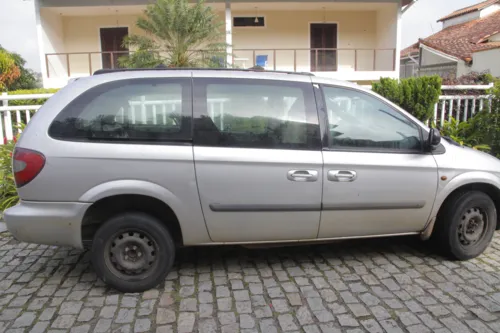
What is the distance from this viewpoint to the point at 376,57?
1666 centimetres

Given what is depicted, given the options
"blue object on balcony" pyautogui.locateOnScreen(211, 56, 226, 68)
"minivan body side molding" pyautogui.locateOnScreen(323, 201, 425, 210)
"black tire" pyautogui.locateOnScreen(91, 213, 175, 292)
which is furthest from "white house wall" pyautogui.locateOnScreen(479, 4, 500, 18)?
"black tire" pyautogui.locateOnScreen(91, 213, 175, 292)

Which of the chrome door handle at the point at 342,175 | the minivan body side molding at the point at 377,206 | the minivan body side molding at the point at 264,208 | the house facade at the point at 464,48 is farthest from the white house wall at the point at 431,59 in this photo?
the minivan body side molding at the point at 264,208

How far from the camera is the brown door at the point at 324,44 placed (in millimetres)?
16312

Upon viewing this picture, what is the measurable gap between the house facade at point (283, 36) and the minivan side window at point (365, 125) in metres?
11.8

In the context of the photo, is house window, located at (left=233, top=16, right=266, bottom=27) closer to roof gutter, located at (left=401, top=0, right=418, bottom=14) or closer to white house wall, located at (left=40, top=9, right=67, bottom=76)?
roof gutter, located at (left=401, top=0, right=418, bottom=14)

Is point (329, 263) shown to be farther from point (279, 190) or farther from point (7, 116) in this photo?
point (7, 116)

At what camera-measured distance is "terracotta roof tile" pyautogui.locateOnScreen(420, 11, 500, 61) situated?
724 inches

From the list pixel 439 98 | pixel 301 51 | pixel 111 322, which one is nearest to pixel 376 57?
pixel 301 51

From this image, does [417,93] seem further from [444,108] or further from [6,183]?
[6,183]

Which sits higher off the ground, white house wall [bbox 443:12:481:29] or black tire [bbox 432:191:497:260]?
white house wall [bbox 443:12:481:29]

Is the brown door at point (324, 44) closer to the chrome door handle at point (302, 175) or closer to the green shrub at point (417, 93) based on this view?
the green shrub at point (417, 93)

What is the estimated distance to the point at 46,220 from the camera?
304 cm

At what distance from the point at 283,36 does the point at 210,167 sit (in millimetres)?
14306

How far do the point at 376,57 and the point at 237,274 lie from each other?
1518cm
